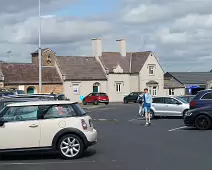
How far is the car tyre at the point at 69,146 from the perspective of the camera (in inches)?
470

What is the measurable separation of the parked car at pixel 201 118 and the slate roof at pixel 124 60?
176ft

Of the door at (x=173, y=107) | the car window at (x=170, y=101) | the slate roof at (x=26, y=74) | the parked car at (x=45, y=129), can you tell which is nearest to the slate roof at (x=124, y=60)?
the slate roof at (x=26, y=74)

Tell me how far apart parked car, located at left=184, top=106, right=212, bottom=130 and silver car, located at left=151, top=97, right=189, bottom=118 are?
26.4ft

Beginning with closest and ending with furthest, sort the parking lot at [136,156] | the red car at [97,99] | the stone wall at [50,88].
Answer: the parking lot at [136,156] → the red car at [97,99] → the stone wall at [50,88]

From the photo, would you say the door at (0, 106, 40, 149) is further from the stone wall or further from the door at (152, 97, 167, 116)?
the stone wall

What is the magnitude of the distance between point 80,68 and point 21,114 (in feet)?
196

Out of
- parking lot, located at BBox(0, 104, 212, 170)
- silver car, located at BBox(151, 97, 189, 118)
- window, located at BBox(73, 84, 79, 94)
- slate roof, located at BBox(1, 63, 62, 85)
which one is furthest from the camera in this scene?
window, located at BBox(73, 84, 79, 94)

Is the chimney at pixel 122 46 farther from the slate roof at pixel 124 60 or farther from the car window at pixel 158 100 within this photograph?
the car window at pixel 158 100

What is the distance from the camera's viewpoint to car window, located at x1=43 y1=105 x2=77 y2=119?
1206cm

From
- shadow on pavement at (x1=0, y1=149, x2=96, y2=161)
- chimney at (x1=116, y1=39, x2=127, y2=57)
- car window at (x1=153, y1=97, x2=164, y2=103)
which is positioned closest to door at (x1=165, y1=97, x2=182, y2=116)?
car window at (x1=153, y1=97, x2=164, y2=103)

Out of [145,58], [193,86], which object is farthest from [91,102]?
[193,86]

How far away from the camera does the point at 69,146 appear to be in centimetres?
1196

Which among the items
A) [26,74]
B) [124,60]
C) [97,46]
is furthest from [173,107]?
[124,60]

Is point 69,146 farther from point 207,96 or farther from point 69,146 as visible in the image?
point 207,96
